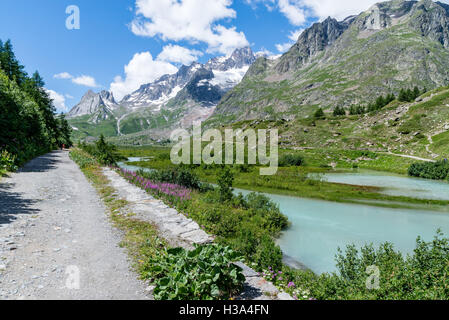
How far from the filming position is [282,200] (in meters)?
28.8

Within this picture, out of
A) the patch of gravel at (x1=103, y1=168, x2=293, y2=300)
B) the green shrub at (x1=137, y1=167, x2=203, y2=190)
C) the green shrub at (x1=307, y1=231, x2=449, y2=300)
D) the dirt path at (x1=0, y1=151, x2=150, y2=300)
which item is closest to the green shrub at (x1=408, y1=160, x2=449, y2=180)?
the green shrub at (x1=137, y1=167, x2=203, y2=190)

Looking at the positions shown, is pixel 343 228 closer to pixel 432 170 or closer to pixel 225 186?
pixel 225 186

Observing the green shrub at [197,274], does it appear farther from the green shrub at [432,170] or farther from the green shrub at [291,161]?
the green shrub at [291,161]

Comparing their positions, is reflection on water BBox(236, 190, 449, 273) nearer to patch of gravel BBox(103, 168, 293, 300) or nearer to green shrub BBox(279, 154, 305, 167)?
patch of gravel BBox(103, 168, 293, 300)

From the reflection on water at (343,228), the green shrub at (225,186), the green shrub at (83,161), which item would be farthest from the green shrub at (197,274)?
the green shrub at (83,161)

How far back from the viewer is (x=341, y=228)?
18750 mm

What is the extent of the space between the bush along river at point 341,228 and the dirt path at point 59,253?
31.5ft

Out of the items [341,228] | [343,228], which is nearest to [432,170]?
[343,228]

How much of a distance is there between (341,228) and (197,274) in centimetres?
1649

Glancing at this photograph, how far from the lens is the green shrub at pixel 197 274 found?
5457 millimetres

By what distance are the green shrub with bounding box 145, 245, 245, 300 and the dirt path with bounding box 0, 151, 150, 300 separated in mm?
666

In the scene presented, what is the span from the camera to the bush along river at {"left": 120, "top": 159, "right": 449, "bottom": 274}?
14536 millimetres
